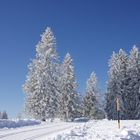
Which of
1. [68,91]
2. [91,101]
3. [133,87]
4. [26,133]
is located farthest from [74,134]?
[91,101]

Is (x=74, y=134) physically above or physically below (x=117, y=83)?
below

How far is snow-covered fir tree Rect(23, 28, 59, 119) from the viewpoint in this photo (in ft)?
184

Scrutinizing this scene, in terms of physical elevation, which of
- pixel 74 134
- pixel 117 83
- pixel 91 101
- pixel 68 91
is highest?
pixel 117 83

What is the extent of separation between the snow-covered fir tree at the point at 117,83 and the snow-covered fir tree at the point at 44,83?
13.0m

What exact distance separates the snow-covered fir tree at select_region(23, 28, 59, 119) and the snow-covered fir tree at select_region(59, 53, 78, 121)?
401 inches

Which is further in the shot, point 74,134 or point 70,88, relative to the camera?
point 70,88

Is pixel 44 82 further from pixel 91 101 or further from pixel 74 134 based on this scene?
pixel 74 134

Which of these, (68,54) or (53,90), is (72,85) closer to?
(68,54)

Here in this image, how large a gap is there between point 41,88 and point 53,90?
1685 mm

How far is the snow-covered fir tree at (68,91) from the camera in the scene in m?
68.1

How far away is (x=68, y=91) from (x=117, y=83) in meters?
8.38

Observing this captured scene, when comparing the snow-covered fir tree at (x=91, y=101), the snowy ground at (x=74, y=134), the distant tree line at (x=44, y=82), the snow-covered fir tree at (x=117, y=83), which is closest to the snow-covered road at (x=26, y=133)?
the snowy ground at (x=74, y=134)

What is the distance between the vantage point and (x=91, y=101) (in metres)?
78.5

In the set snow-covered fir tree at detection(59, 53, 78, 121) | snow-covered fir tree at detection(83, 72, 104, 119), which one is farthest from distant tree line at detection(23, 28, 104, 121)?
snow-covered fir tree at detection(83, 72, 104, 119)
